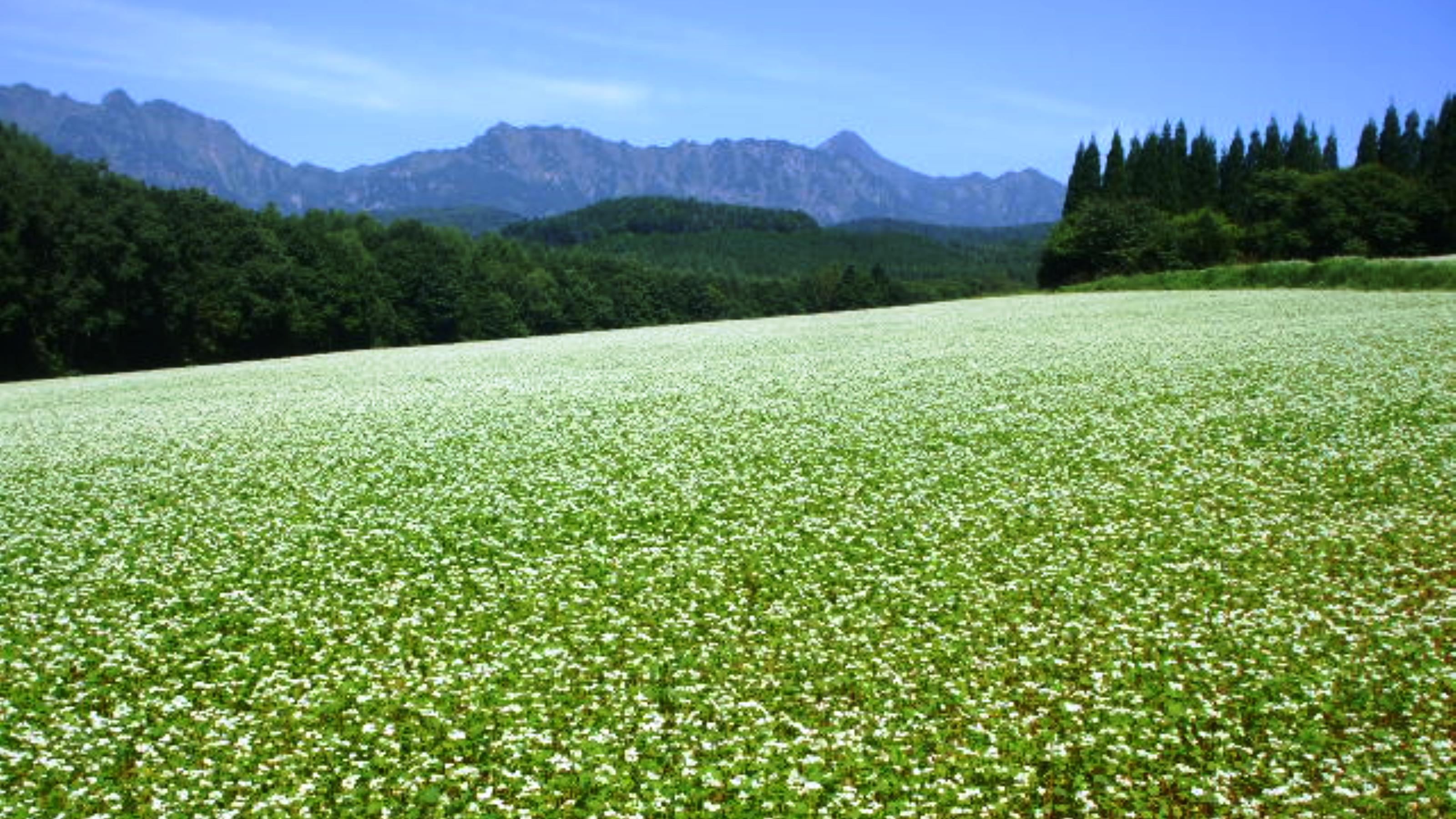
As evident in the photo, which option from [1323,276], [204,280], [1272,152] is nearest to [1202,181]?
[1272,152]

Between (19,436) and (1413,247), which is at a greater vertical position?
(1413,247)

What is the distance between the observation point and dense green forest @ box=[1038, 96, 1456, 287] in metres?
92.3

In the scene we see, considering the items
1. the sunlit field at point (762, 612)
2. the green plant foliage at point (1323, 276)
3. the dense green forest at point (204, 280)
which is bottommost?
the sunlit field at point (762, 612)

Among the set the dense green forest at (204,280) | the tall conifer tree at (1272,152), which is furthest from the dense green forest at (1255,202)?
the dense green forest at (204,280)

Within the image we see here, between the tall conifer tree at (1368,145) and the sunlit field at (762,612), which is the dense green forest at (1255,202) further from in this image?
the sunlit field at (762,612)

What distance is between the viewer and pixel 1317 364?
31375mm

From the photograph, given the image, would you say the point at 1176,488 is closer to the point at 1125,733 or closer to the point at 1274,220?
the point at 1125,733

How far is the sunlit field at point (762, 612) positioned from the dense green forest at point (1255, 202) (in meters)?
76.0

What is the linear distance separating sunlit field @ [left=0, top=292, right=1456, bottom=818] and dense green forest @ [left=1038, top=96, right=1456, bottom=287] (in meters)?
76.0

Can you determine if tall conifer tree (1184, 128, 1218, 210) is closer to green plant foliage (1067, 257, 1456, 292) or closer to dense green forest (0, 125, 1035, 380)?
green plant foliage (1067, 257, 1456, 292)

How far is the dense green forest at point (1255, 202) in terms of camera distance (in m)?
92.3

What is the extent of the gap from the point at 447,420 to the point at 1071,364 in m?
21.6

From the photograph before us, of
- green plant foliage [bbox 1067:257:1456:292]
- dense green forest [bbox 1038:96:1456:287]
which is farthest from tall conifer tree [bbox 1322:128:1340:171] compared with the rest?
green plant foliage [bbox 1067:257:1456:292]

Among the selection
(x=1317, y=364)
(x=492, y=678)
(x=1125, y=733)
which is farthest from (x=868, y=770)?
(x=1317, y=364)
